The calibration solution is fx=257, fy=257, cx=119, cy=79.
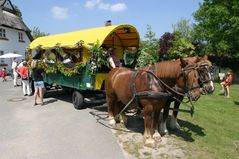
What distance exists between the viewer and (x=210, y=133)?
6699 mm

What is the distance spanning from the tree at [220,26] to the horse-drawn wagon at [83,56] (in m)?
15.6

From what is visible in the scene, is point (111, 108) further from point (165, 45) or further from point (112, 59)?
point (165, 45)

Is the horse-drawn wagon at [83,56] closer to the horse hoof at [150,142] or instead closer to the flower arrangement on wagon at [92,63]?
the flower arrangement on wagon at [92,63]

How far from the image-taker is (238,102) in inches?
471

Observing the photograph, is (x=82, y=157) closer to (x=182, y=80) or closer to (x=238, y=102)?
(x=182, y=80)

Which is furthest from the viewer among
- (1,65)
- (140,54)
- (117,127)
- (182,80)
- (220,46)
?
(1,65)

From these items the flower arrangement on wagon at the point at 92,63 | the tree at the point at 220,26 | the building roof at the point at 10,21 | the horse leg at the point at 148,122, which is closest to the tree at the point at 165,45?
the tree at the point at 220,26

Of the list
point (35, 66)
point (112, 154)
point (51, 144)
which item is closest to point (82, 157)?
point (112, 154)

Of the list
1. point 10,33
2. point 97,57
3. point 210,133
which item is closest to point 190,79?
point 210,133

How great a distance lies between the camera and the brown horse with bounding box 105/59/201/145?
17.3ft

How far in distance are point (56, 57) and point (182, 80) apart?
6614 mm

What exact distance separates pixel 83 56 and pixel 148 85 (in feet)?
12.1

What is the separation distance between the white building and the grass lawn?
1082 inches

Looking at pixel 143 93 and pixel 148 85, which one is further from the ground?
pixel 148 85
